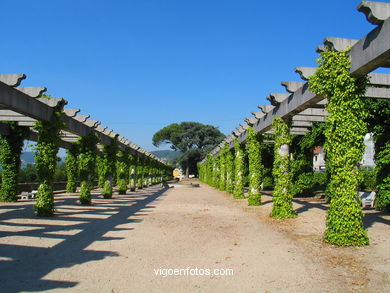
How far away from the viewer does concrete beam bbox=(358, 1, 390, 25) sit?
16.9 ft

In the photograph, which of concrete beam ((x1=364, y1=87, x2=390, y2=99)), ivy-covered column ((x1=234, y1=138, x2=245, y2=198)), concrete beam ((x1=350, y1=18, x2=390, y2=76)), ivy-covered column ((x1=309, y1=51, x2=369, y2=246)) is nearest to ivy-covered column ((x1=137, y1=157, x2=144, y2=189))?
ivy-covered column ((x1=234, y1=138, x2=245, y2=198))

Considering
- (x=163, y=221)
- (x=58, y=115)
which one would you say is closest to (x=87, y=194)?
(x=58, y=115)

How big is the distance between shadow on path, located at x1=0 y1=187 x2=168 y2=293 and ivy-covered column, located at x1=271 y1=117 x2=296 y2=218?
4.43m

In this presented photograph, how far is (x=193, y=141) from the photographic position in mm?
66750

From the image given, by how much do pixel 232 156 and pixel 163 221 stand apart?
1182 cm

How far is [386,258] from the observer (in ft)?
16.9

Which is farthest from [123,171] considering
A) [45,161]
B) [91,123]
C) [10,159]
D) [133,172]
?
[45,161]

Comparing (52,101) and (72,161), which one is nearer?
(52,101)

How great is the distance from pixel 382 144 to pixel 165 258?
8.45 meters

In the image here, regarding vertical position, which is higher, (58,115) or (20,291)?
(58,115)

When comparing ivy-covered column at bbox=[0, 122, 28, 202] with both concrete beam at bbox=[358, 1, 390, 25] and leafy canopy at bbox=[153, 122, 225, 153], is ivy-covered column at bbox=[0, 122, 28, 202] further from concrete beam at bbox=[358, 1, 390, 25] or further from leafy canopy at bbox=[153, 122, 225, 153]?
leafy canopy at bbox=[153, 122, 225, 153]

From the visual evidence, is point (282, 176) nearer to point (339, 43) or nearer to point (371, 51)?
point (339, 43)


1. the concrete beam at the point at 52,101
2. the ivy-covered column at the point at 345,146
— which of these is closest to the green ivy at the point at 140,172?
the concrete beam at the point at 52,101

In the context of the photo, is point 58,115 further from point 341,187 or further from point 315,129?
point 315,129
